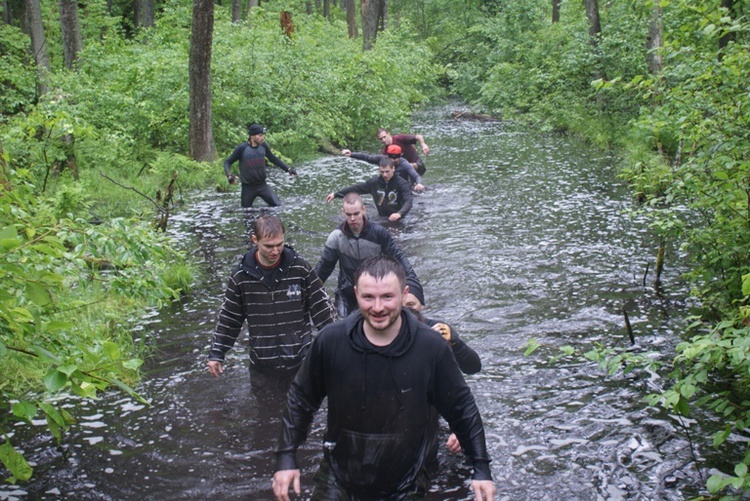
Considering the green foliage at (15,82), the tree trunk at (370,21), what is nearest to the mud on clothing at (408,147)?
the green foliage at (15,82)

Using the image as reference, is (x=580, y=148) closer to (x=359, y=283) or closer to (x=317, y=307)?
(x=317, y=307)

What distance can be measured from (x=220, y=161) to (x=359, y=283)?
15487mm

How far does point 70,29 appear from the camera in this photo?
69.7 ft

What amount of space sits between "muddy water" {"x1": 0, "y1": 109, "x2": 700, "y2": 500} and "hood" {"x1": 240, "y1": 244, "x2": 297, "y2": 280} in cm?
116

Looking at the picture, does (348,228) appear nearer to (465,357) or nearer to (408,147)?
(465,357)

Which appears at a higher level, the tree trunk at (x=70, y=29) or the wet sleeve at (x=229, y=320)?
the tree trunk at (x=70, y=29)

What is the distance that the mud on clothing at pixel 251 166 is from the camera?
14086mm

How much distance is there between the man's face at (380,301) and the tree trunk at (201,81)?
14.7 meters

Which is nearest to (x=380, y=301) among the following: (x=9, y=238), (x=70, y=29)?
(x=9, y=238)

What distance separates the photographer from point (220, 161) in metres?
18.7

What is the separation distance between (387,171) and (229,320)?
6.65 meters

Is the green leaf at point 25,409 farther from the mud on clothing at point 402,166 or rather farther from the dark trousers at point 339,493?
the mud on clothing at point 402,166

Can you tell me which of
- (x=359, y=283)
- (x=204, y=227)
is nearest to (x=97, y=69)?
(x=204, y=227)

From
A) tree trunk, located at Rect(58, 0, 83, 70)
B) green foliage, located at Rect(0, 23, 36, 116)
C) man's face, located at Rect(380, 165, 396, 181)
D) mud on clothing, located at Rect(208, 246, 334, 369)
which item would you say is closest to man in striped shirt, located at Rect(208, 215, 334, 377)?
mud on clothing, located at Rect(208, 246, 334, 369)
